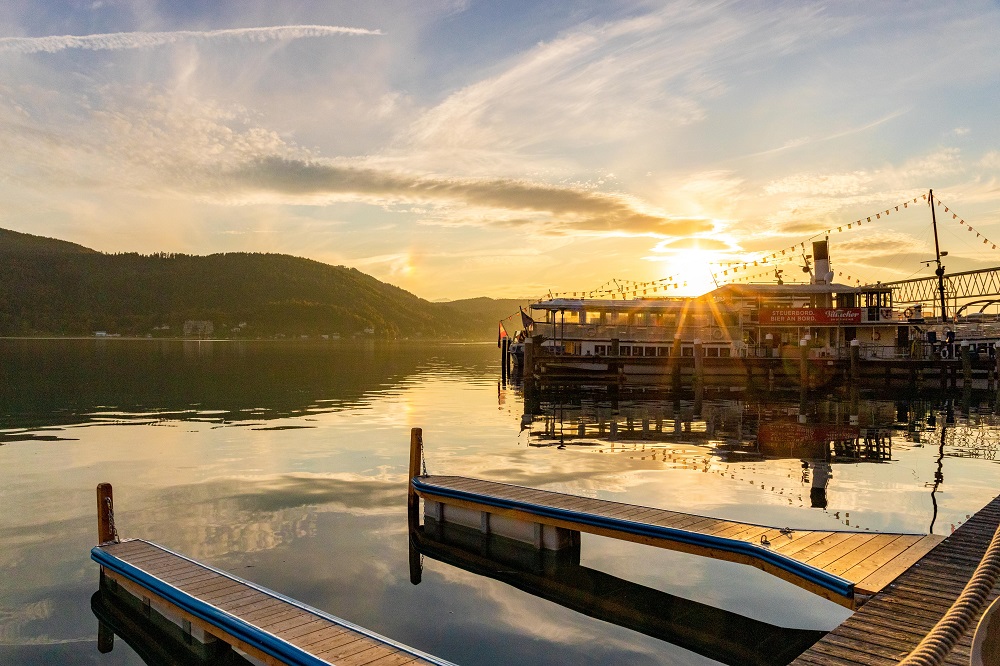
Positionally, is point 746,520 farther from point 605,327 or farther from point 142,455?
point 605,327

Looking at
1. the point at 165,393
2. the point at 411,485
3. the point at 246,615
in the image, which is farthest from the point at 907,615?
the point at 165,393

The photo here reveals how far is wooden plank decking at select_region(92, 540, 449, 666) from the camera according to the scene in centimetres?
903

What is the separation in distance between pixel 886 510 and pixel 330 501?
50.2ft

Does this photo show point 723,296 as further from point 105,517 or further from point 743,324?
point 105,517

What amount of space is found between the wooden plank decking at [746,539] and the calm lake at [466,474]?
3.14 feet

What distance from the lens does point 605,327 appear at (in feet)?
219

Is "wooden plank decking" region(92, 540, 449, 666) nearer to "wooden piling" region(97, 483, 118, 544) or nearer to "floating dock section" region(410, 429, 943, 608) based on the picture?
"wooden piling" region(97, 483, 118, 544)

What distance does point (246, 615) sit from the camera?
33.7ft

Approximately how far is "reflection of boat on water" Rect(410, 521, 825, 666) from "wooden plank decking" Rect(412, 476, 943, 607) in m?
0.79

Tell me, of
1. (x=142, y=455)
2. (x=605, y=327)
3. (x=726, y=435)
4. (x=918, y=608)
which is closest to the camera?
(x=918, y=608)

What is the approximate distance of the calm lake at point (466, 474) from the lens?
12.1m

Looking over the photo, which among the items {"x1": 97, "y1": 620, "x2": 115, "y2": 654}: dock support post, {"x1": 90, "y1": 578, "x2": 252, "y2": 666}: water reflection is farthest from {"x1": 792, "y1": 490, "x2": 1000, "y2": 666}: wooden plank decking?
{"x1": 97, "y1": 620, "x2": 115, "y2": 654}: dock support post

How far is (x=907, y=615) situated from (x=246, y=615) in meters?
8.88

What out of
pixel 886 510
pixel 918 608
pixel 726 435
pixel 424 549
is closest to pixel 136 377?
pixel 726 435
